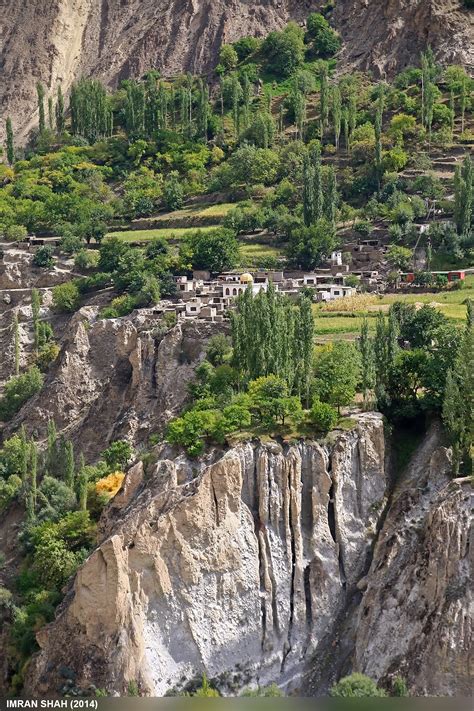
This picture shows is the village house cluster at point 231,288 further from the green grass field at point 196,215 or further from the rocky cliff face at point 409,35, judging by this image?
the rocky cliff face at point 409,35

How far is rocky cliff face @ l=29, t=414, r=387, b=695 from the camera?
173 ft

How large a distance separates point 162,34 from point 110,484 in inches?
2644

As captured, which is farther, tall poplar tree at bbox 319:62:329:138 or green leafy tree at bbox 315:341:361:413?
tall poplar tree at bbox 319:62:329:138

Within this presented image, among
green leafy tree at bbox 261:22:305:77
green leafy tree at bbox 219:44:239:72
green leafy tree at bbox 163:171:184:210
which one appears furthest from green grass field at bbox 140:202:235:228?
green leafy tree at bbox 219:44:239:72

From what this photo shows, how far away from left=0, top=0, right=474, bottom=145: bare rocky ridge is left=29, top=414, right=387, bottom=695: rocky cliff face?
5940 cm

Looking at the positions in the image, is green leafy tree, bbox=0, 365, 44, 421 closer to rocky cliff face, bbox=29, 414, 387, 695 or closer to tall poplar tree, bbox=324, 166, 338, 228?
tall poplar tree, bbox=324, 166, 338, 228

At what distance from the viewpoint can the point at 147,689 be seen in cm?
5172

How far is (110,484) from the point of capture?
63.4m

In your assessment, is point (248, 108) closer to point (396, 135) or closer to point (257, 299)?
point (396, 135)

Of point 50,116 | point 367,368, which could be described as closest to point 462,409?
point 367,368

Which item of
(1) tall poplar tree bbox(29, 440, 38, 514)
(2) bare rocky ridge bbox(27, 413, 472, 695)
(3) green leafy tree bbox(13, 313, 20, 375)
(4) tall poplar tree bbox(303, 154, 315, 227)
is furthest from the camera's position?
(4) tall poplar tree bbox(303, 154, 315, 227)

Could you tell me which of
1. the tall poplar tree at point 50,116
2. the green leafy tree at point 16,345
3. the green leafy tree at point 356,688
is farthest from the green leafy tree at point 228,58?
the green leafy tree at point 356,688

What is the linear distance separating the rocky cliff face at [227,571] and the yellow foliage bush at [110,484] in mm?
6807

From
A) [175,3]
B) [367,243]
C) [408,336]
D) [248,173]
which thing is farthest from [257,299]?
[175,3]
